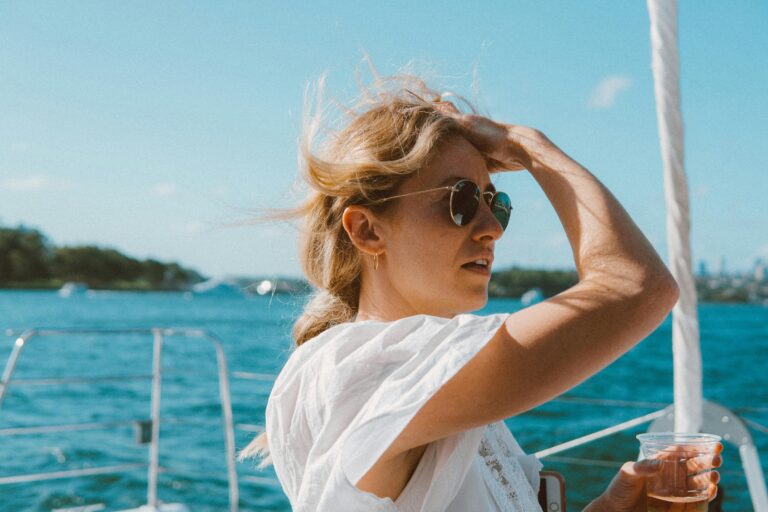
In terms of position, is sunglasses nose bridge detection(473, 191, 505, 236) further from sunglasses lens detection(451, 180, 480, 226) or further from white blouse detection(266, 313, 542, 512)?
white blouse detection(266, 313, 542, 512)

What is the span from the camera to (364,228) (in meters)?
1.03

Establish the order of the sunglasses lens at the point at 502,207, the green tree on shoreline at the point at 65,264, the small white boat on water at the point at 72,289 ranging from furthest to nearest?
the small white boat on water at the point at 72,289 → the green tree on shoreline at the point at 65,264 → the sunglasses lens at the point at 502,207

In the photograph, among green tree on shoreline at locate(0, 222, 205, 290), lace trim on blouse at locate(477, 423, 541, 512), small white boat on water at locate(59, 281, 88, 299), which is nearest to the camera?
lace trim on blouse at locate(477, 423, 541, 512)

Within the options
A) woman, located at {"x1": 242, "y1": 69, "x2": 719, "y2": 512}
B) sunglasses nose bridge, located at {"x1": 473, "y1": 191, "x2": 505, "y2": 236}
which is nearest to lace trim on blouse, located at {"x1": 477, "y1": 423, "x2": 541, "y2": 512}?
woman, located at {"x1": 242, "y1": 69, "x2": 719, "y2": 512}

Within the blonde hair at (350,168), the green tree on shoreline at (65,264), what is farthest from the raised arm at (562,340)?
the green tree on shoreline at (65,264)

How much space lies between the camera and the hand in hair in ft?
3.19

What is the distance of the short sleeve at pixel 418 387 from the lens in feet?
2.40

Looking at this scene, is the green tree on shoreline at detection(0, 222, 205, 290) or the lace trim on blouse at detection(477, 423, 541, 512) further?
the green tree on shoreline at detection(0, 222, 205, 290)

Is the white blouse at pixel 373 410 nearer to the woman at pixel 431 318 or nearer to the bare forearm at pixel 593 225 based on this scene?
the woman at pixel 431 318

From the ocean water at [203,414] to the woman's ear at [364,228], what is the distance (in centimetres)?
42

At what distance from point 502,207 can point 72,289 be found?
3137 inches

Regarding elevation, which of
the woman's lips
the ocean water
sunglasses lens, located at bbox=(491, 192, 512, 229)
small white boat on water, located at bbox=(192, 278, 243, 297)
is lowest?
small white boat on water, located at bbox=(192, 278, 243, 297)

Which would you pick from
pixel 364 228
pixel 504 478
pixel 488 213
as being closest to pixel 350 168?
pixel 364 228

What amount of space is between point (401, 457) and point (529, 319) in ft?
0.70
